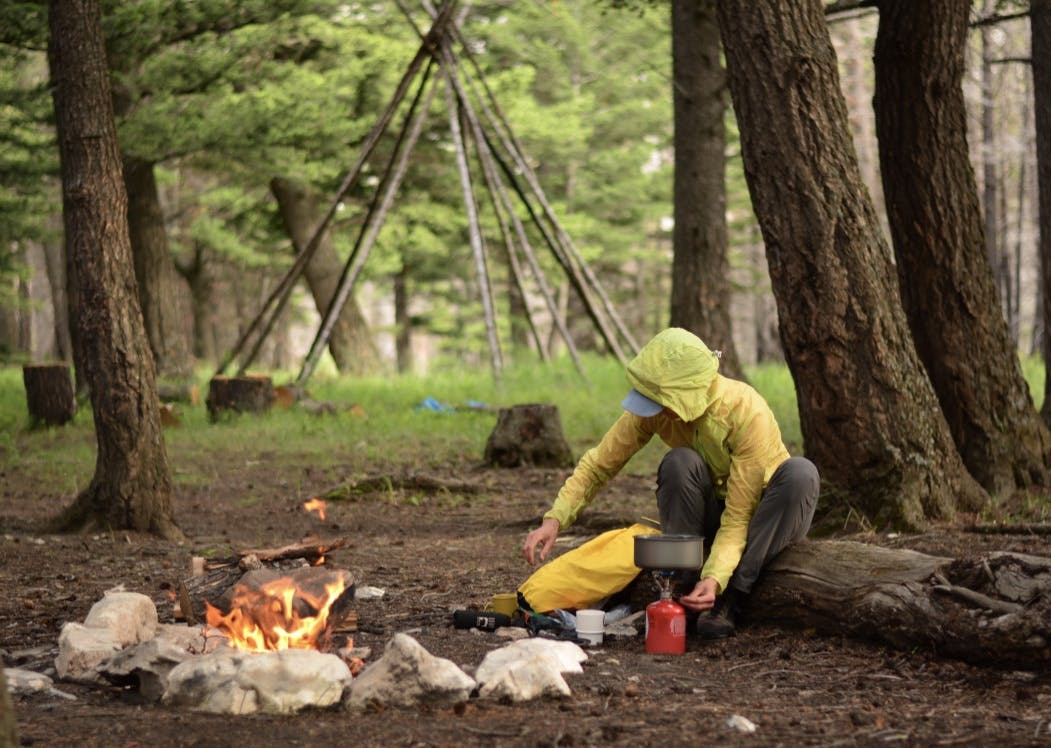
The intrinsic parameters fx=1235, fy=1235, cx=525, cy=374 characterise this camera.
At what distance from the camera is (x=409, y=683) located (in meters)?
3.59

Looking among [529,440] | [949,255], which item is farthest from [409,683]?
[529,440]

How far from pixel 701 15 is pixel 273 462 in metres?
5.99

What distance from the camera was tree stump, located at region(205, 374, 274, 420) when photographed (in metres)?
12.6

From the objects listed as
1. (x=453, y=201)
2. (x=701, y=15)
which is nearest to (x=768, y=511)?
(x=701, y=15)

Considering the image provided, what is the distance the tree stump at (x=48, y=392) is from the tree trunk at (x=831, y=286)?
8.37 metres

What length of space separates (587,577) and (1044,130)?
577 centimetres

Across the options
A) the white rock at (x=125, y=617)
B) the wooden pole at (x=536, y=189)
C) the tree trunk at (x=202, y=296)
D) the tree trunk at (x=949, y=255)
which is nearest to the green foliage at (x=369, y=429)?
the wooden pole at (x=536, y=189)

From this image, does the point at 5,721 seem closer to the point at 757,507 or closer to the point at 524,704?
the point at 524,704

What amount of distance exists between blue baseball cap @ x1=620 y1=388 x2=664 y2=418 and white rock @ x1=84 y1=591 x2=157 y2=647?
1.86m

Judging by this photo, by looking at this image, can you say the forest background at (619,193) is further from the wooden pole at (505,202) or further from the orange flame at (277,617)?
the orange flame at (277,617)

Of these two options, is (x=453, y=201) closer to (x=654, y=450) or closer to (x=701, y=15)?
(x=701, y=15)

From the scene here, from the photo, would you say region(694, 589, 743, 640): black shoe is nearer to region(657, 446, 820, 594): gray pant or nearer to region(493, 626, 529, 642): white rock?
region(657, 446, 820, 594): gray pant

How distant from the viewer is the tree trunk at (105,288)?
6605 mm

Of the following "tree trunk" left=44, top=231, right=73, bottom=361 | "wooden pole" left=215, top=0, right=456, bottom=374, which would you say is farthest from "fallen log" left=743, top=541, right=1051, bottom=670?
"tree trunk" left=44, top=231, right=73, bottom=361
